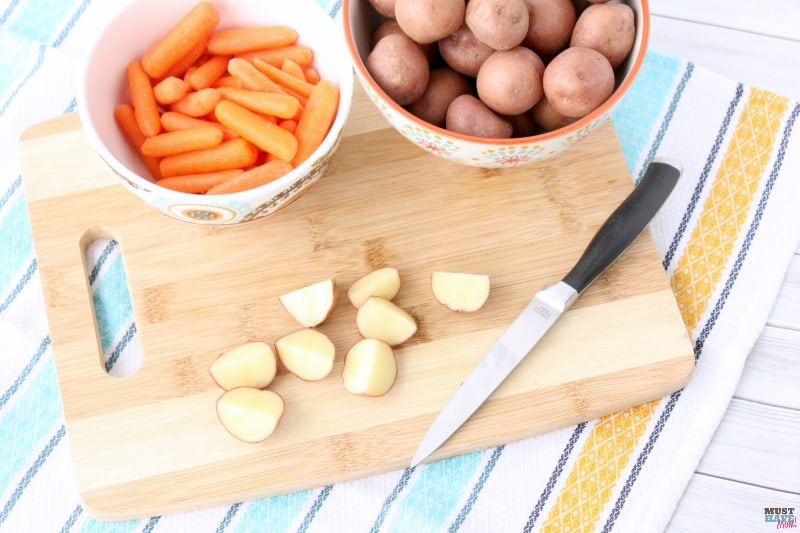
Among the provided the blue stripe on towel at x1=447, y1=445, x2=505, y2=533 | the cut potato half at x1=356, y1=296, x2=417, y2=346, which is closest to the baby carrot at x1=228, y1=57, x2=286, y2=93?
the cut potato half at x1=356, y1=296, x2=417, y2=346

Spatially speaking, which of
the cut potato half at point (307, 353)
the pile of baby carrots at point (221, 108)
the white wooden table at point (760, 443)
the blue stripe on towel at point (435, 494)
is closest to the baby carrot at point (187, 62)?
the pile of baby carrots at point (221, 108)

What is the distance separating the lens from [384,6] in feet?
4.48

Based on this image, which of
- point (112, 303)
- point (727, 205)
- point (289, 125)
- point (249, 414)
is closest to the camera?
point (249, 414)

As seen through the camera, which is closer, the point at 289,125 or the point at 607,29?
the point at 607,29

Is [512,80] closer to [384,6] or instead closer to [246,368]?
[384,6]

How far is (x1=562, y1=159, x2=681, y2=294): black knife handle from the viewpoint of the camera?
1437mm

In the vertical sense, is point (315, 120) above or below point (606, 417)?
above

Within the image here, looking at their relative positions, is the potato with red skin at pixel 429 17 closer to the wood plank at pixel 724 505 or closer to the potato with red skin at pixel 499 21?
the potato with red skin at pixel 499 21

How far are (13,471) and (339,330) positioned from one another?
2.19ft

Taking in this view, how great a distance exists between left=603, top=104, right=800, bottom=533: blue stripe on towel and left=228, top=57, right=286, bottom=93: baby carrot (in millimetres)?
953

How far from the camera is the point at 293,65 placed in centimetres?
148

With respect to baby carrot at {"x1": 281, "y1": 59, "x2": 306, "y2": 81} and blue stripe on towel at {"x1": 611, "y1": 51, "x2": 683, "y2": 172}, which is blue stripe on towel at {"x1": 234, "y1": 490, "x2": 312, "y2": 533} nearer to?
baby carrot at {"x1": 281, "y1": 59, "x2": 306, "y2": 81}

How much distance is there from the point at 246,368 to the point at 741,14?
145cm

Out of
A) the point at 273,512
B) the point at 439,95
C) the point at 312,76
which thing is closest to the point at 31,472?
the point at 273,512
